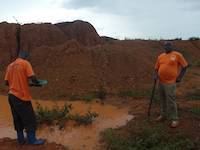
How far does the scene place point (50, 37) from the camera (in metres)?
22.4

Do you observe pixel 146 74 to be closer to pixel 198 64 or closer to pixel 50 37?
pixel 198 64

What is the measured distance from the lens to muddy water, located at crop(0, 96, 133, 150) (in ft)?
30.9

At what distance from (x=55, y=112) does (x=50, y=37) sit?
1213 cm

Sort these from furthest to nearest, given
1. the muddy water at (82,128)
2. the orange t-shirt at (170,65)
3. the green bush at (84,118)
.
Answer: the green bush at (84,118) → the orange t-shirt at (170,65) → the muddy water at (82,128)

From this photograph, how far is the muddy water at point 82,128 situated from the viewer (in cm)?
941

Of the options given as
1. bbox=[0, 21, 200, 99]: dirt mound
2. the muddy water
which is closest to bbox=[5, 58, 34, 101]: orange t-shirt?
the muddy water

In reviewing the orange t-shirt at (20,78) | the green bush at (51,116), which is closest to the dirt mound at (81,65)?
the green bush at (51,116)

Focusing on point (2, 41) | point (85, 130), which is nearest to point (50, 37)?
point (2, 41)

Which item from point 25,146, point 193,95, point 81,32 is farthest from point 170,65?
point 81,32

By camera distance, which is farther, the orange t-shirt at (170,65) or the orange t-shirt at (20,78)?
the orange t-shirt at (170,65)

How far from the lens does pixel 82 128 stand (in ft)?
33.3

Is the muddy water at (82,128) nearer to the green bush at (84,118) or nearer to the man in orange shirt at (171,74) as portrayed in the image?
the green bush at (84,118)

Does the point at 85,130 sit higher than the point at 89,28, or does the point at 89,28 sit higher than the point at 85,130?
the point at 89,28

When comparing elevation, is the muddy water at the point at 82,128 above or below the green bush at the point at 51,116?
below
